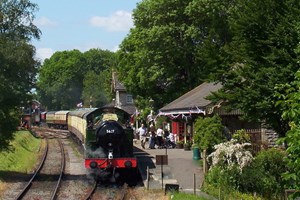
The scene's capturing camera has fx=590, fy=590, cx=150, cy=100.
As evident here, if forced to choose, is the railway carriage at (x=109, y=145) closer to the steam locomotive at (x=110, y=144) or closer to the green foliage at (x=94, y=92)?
the steam locomotive at (x=110, y=144)

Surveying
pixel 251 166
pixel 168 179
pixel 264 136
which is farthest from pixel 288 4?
pixel 264 136

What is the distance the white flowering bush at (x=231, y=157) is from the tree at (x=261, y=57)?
114cm

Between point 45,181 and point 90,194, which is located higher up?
point 45,181

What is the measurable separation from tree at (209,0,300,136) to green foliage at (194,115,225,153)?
3.09 meters

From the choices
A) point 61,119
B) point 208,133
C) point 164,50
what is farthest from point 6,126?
point 61,119

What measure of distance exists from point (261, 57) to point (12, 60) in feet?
33.9

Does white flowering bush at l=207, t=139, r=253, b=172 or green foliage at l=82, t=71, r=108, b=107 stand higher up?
green foliage at l=82, t=71, r=108, b=107

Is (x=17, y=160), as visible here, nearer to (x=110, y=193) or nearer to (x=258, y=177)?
(x=110, y=193)

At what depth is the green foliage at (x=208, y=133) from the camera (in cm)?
2264

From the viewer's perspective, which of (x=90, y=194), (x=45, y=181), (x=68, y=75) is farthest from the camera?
(x=68, y=75)

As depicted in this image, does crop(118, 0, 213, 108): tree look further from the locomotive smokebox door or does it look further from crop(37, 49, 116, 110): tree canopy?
crop(37, 49, 116, 110): tree canopy

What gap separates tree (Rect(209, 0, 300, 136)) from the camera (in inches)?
680

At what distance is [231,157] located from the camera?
1888cm

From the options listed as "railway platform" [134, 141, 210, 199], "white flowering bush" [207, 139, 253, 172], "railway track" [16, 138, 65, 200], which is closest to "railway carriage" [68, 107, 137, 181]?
"railway platform" [134, 141, 210, 199]
